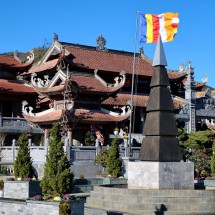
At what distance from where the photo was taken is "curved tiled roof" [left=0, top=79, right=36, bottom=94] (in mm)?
41000

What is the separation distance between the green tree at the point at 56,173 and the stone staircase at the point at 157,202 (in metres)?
1.49

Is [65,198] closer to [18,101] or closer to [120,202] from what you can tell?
[120,202]

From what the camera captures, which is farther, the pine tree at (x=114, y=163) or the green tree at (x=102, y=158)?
the green tree at (x=102, y=158)

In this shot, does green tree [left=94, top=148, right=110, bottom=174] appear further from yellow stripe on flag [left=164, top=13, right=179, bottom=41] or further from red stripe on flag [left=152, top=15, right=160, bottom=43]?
yellow stripe on flag [left=164, top=13, right=179, bottom=41]

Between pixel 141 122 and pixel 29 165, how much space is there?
74.5 feet

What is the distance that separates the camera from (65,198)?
15.5 meters

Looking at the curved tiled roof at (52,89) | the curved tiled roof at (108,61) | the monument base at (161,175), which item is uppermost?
the curved tiled roof at (108,61)

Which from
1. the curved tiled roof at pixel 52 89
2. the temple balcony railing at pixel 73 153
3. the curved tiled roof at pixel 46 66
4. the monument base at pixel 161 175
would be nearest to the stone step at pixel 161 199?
the monument base at pixel 161 175

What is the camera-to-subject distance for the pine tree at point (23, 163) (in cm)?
2308

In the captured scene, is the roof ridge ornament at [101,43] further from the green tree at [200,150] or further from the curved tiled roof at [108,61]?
the green tree at [200,150]

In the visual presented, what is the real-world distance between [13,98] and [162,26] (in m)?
20.7

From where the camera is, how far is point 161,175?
19297 millimetres

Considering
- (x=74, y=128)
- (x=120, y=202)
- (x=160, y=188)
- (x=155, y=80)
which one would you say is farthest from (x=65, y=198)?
(x=74, y=128)

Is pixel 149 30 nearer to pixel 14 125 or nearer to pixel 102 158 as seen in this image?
pixel 102 158
